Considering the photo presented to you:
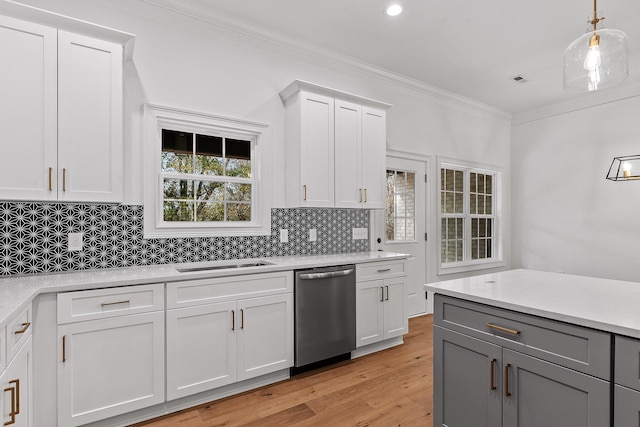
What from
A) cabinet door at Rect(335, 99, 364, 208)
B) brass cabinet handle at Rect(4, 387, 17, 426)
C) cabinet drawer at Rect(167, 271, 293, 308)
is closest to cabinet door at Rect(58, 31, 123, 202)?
cabinet drawer at Rect(167, 271, 293, 308)

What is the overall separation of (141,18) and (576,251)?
5.90m

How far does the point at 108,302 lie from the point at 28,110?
3.98 ft

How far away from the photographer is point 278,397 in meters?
2.50

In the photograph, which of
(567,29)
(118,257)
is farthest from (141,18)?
A: (567,29)

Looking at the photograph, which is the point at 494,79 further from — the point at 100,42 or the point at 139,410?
the point at 139,410

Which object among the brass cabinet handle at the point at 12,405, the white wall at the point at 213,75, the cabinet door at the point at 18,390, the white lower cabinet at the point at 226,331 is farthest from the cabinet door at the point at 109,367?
the white wall at the point at 213,75

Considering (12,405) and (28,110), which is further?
(28,110)

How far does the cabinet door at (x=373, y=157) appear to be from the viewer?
3512 millimetres

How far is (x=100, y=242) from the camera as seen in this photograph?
249cm

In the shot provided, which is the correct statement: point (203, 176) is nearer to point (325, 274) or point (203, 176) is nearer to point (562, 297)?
point (325, 274)

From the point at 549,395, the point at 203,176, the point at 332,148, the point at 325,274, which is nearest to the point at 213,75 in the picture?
the point at 203,176

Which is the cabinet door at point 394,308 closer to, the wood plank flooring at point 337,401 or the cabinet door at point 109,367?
the wood plank flooring at point 337,401

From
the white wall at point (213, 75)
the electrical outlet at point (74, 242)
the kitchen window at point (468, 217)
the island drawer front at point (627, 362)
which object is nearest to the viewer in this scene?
the island drawer front at point (627, 362)

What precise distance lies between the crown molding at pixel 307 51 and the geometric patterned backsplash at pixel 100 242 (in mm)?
1610
